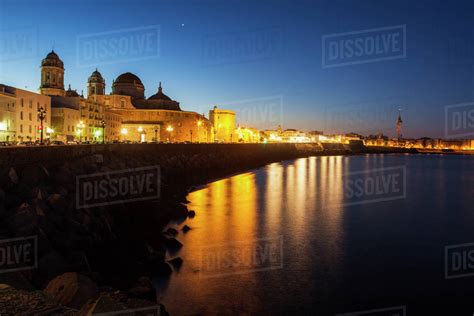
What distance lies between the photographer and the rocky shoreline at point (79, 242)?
673 cm

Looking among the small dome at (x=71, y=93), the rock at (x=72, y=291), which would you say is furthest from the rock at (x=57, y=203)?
the small dome at (x=71, y=93)

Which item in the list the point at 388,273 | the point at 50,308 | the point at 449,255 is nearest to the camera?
the point at 50,308

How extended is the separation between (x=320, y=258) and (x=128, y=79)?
7203cm

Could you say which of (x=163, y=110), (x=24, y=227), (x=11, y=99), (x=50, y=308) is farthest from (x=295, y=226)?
(x=163, y=110)

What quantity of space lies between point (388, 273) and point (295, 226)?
7.16 metres

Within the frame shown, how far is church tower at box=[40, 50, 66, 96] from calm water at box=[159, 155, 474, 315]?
41.2 meters

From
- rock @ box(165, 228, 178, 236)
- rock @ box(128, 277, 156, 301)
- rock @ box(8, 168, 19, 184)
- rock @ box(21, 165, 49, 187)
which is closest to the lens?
rock @ box(128, 277, 156, 301)

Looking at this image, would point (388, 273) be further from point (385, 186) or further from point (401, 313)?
point (385, 186)

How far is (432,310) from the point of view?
10594mm

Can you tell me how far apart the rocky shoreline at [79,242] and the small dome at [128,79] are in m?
58.7

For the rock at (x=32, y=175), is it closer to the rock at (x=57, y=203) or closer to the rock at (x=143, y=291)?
the rock at (x=57, y=203)

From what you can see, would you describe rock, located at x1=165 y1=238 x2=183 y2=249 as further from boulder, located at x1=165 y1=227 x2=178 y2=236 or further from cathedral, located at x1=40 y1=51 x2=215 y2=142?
cathedral, located at x1=40 y1=51 x2=215 y2=142

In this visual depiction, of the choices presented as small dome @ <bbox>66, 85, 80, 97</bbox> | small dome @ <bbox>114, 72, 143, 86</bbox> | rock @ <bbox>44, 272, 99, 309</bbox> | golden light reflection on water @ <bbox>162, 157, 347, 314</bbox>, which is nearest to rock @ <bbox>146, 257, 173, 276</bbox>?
golden light reflection on water @ <bbox>162, 157, 347, 314</bbox>

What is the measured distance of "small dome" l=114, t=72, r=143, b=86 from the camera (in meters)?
78.4
